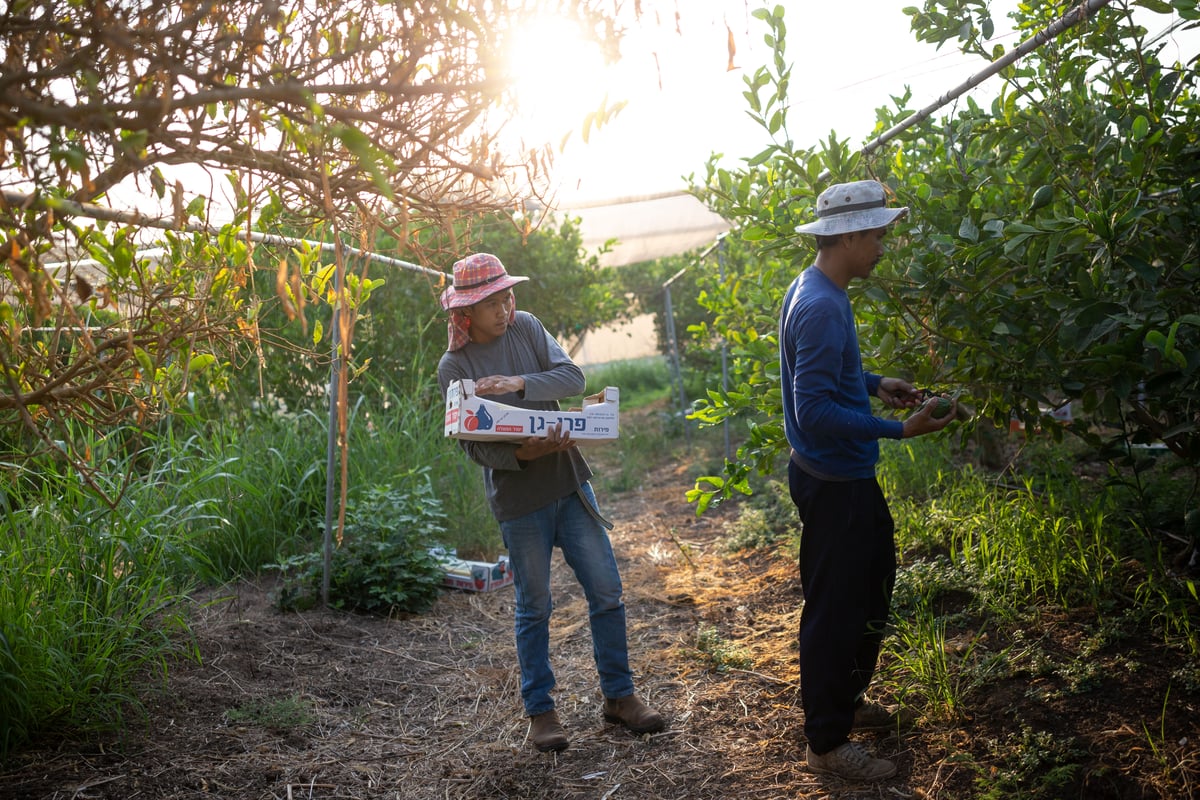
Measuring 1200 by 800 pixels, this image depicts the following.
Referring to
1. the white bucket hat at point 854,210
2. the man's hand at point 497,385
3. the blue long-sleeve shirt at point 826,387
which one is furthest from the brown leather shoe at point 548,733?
the white bucket hat at point 854,210

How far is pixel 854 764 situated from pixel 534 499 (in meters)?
1.45

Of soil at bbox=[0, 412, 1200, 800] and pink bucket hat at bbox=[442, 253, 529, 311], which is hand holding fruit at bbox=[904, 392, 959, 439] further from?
pink bucket hat at bbox=[442, 253, 529, 311]

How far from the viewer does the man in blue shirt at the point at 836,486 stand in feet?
10.2

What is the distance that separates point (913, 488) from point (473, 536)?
9.78ft

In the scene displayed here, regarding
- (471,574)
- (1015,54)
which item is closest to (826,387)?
(1015,54)

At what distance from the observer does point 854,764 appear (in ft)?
10.6

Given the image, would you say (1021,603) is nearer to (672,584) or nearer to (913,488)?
(913,488)

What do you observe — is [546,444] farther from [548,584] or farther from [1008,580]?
[1008,580]

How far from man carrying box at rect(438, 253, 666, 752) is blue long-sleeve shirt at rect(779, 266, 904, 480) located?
905 mm

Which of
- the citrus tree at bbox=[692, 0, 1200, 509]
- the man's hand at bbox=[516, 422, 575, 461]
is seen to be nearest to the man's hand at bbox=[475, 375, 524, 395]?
the man's hand at bbox=[516, 422, 575, 461]

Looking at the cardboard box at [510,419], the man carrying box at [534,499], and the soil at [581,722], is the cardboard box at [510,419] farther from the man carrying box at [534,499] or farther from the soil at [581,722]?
the soil at [581,722]

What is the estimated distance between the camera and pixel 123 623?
12.8 ft

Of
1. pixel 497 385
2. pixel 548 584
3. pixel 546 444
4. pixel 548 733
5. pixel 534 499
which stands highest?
pixel 497 385

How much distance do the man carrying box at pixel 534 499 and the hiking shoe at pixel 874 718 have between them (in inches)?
31.0
